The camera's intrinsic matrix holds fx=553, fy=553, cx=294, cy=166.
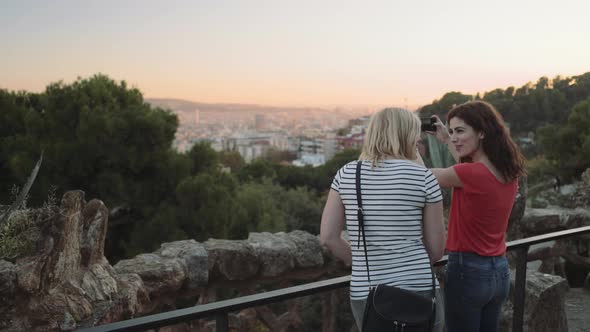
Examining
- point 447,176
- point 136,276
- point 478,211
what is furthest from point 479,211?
point 136,276

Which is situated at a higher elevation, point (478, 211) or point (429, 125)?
point (429, 125)

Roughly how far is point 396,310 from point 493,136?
789 millimetres

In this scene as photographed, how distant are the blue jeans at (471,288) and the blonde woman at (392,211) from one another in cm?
29

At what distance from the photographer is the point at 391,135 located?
1710 millimetres

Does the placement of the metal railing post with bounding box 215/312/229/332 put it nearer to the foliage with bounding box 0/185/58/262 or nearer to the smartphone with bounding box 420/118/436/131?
the smartphone with bounding box 420/118/436/131

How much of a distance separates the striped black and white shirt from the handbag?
2.0 inches

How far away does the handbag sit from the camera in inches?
63.4

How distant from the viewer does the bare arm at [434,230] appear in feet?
5.62

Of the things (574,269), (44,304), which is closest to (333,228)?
(44,304)

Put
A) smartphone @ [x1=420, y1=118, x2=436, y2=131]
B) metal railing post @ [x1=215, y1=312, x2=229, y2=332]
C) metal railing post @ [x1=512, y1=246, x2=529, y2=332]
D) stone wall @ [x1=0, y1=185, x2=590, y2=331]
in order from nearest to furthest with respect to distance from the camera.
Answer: metal railing post @ [x1=215, y1=312, x2=229, y2=332], smartphone @ [x1=420, y1=118, x2=436, y2=131], metal railing post @ [x1=512, y1=246, x2=529, y2=332], stone wall @ [x1=0, y1=185, x2=590, y2=331]

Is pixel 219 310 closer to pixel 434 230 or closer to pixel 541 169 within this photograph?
pixel 434 230

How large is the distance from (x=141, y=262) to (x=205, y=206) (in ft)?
24.6

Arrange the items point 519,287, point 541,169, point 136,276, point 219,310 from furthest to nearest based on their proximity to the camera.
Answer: point 541,169, point 136,276, point 519,287, point 219,310

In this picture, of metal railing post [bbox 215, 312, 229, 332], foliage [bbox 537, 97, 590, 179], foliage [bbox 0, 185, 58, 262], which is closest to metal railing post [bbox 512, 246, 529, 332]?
metal railing post [bbox 215, 312, 229, 332]
